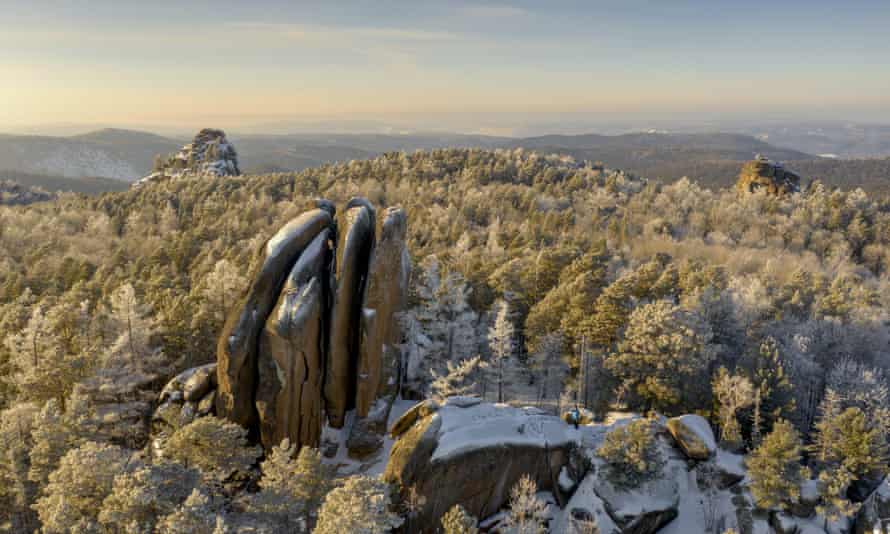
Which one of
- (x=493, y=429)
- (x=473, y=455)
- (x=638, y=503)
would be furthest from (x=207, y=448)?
(x=638, y=503)

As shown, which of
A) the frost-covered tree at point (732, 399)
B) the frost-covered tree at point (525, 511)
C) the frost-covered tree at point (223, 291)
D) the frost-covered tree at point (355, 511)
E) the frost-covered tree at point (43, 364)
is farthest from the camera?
the frost-covered tree at point (223, 291)

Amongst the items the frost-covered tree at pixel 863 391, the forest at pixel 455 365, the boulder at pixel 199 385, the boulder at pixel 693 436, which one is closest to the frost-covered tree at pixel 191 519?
the forest at pixel 455 365

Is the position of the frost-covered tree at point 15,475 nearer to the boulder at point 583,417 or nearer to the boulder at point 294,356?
the boulder at point 294,356

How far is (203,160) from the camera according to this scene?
161 meters

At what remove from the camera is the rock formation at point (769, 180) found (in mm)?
117625

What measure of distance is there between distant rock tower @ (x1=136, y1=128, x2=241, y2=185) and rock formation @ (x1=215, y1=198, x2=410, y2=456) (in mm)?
144046

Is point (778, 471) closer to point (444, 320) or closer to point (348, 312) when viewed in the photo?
point (444, 320)

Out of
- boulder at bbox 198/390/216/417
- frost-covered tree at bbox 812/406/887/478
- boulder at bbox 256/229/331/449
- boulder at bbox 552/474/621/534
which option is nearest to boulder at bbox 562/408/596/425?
boulder at bbox 552/474/621/534

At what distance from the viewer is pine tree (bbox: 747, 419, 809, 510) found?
25.7 m

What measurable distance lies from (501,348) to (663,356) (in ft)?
35.8

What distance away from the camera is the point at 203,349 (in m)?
34.6

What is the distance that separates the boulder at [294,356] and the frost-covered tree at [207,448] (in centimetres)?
393

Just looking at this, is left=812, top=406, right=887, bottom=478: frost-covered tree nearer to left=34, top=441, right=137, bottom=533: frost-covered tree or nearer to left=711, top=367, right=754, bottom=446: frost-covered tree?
left=711, top=367, right=754, bottom=446: frost-covered tree

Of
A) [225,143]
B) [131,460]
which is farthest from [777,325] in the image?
[225,143]
